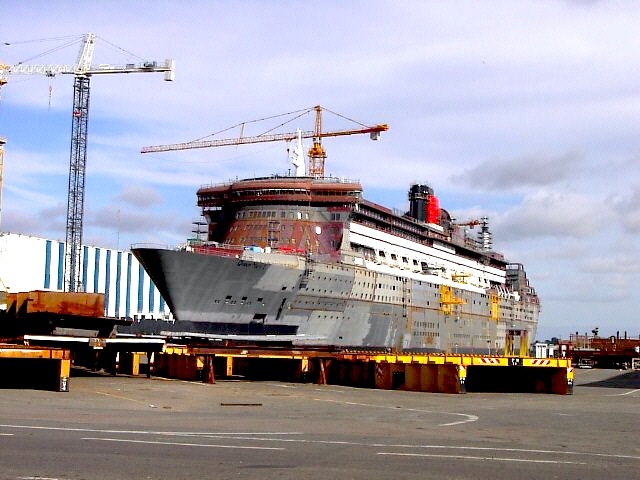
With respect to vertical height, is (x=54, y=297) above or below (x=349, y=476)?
above

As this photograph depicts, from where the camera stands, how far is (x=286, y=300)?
163 feet

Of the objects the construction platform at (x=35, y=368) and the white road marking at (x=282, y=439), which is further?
the construction platform at (x=35, y=368)

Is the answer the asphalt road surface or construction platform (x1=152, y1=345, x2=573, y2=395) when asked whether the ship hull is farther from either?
the asphalt road surface

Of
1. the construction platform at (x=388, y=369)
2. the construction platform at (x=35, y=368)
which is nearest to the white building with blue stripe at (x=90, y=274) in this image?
the construction platform at (x=388, y=369)

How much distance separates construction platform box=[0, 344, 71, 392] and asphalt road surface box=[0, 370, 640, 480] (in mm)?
917

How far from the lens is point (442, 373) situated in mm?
33219

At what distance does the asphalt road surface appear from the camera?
11.9m

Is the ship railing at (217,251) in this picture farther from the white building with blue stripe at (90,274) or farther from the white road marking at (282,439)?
the white road marking at (282,439)

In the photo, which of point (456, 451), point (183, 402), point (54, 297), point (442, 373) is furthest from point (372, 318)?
point (456, 451)

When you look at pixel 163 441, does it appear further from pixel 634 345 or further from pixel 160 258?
pixel 634 345

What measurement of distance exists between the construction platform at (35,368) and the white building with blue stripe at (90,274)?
4189 centimetres

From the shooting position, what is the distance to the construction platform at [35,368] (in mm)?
25469

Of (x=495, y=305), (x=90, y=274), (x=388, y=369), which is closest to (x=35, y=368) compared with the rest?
(x=388, y=369)

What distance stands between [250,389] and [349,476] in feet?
67.4
